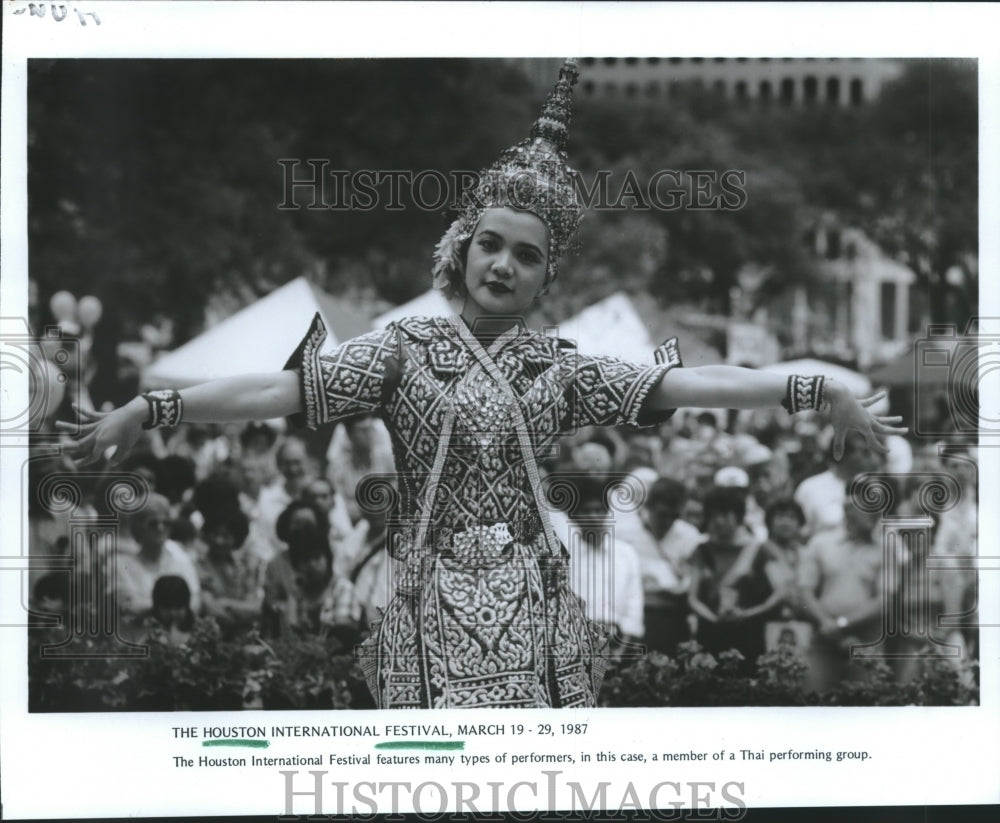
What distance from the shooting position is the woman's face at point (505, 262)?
6.06 m

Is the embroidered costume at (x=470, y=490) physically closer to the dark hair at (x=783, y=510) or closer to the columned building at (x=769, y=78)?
the dark hair at (x=783, y=510)

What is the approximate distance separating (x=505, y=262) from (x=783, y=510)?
1344 mm

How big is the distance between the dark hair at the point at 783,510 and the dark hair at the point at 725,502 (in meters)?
0.09

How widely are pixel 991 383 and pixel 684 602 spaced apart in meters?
1.31

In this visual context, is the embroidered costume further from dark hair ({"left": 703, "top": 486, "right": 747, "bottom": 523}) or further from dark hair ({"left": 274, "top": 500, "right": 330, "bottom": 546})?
dark hair ({"left": 703, "top": 486, "right": 747, "bottom": 523})

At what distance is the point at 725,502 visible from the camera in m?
6.36

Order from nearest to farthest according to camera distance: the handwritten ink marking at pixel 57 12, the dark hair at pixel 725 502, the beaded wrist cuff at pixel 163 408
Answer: the beaded wrist cuff at pixel 163 408 < the handwritten ink marking at pixel 57 12 < the dark hair at pixel 725 502

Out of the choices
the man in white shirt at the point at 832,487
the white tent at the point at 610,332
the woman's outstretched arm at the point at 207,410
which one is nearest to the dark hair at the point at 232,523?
the woman's outstretched arm at the point at 207,410

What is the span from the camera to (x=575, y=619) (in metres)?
6.13

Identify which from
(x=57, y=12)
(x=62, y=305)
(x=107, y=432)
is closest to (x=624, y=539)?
(x=107, y=432)

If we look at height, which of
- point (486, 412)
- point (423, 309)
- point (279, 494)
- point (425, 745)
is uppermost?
point (423, 309)

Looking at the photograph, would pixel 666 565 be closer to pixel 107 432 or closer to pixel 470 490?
pixel 470 490

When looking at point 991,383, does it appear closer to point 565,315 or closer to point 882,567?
point 882,567

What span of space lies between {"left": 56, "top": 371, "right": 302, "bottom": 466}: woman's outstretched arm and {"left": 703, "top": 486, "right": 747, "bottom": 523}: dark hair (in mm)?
1483
